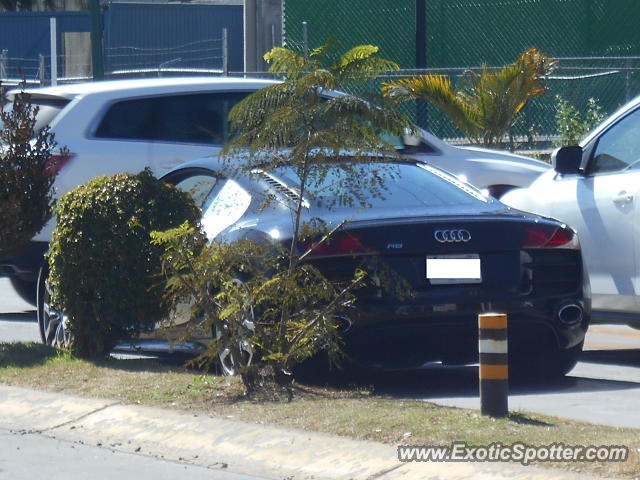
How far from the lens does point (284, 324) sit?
6.81 meters

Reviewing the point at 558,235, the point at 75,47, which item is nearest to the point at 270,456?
the point at 558,235

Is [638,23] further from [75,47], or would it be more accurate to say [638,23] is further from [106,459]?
[106,459]

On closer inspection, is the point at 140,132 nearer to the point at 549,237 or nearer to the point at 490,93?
the point at 549,237

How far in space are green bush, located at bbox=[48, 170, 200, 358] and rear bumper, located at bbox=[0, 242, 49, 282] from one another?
88.7 inches

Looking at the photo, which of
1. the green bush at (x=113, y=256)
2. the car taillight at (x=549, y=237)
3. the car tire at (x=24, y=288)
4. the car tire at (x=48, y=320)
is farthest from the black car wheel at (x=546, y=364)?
the car tire at (x=24, y=288)

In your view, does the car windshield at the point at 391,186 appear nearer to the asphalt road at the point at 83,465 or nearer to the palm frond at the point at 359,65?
the palm frond at the point at 359,65

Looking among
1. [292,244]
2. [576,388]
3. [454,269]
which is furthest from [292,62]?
[576,388]

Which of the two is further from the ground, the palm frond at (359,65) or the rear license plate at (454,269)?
the palm frond at (359,65)

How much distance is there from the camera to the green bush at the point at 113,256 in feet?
26.0

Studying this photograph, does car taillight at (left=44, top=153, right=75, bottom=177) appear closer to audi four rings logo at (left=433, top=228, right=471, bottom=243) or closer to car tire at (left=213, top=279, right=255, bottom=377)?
car tire at (left=213, top=279, right=255, bottom=377)

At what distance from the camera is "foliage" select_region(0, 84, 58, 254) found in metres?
8.64

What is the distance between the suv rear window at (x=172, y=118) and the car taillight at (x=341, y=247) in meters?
4.27

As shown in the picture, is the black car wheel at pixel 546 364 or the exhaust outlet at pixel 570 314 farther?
the black car wheel at pixel 546 364

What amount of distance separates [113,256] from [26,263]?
8.61 ft
